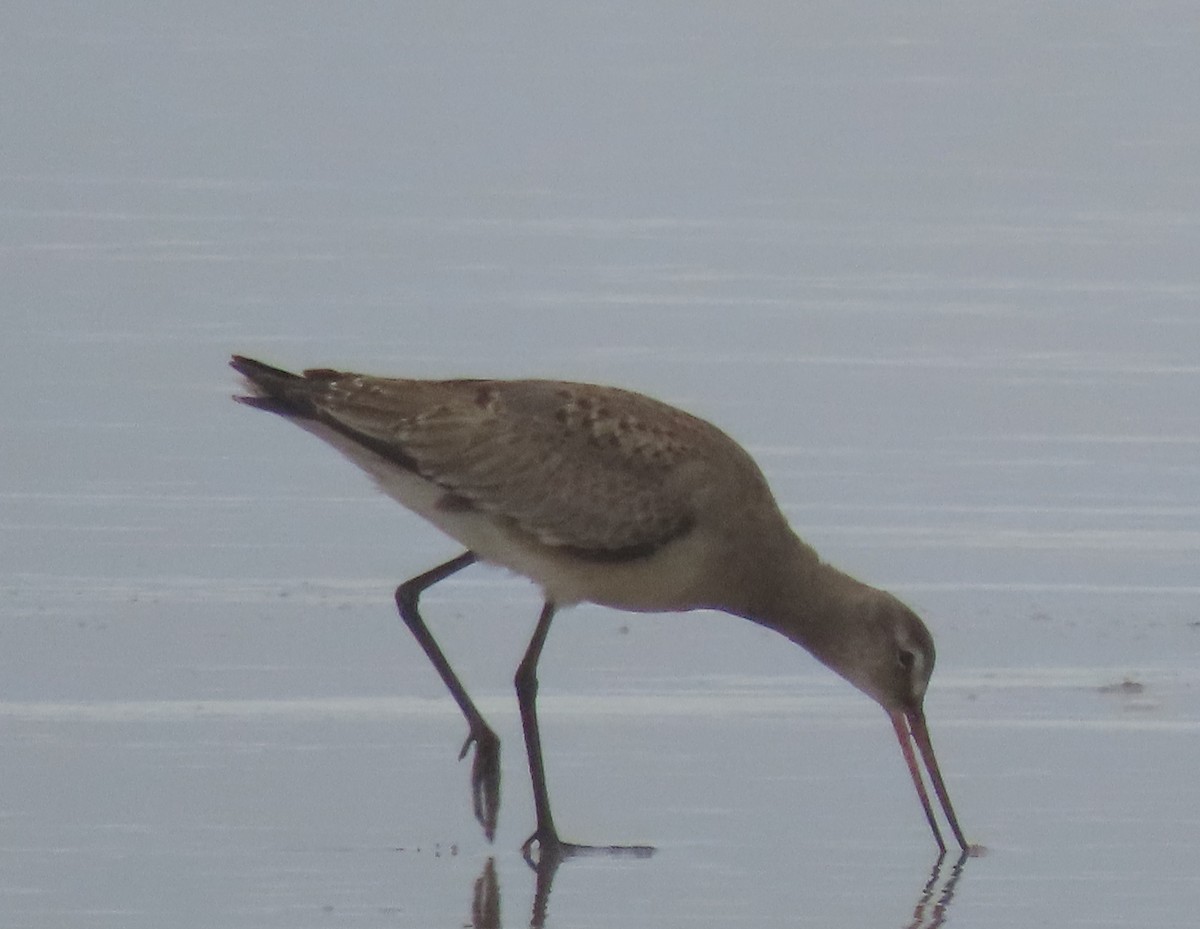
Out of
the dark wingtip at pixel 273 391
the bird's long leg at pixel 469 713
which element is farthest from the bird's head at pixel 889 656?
the dark wingtip at pixel 273 391

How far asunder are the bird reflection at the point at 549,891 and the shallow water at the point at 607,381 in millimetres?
23

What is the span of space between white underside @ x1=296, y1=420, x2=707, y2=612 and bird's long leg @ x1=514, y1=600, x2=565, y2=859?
9cm

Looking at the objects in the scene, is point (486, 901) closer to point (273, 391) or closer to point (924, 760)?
point (924, 760)

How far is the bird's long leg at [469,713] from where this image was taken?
24.9ft

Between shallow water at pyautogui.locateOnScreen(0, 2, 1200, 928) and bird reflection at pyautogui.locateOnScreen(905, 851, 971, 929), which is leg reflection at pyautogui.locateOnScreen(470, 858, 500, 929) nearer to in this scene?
shallow water at pyautogui.locateOnScreen(0, 2, 1200, 928)

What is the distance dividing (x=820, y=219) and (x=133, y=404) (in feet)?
15.1

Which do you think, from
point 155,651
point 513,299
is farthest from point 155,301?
point 155,651

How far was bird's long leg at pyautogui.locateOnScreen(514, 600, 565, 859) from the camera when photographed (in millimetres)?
7449

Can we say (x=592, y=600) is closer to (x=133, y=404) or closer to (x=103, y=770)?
(x=103, y=770)

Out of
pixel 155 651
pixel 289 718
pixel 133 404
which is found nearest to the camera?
pixel 289 718

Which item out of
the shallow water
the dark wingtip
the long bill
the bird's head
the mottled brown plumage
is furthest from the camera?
the dark wingtip

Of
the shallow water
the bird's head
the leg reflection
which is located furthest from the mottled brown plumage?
the leg reflection

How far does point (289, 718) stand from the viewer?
320 inches

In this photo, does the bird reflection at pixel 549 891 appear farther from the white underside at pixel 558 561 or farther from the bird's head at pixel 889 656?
the white underside at pixel 558 561
